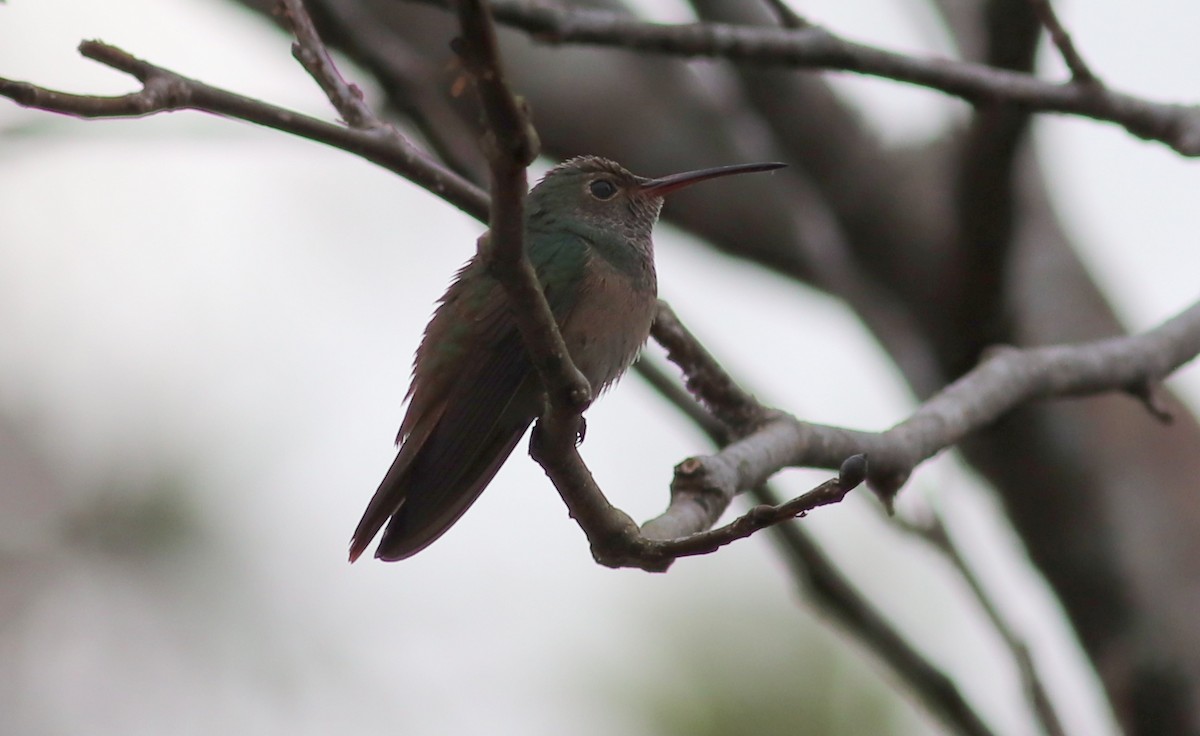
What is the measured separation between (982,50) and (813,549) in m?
2.11

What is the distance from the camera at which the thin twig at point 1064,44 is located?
14.3 feet

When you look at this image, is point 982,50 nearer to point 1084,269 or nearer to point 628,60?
point 1084,269

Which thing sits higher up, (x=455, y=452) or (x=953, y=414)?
(x=953, y=414)

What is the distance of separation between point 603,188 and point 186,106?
2.72 m

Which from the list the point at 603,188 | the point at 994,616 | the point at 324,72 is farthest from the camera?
the point at 603,188

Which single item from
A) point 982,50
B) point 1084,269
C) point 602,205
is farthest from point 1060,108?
point 1084,269

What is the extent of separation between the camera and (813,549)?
193 inches

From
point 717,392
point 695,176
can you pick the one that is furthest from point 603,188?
point 717,392

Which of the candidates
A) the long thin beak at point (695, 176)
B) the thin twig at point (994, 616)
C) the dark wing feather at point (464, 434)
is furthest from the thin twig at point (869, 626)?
the long thin beak at point (695, 176)

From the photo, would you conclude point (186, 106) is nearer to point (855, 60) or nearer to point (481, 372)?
point (481, 372)

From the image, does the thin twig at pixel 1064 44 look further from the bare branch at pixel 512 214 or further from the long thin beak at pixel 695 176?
the bare branch at pixel 512 214

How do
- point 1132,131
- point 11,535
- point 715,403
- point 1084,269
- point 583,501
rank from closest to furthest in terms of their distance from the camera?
point 583,501
point 715,403
point 1132,131
point 1084,269
point 11,535

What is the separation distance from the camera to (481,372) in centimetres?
418

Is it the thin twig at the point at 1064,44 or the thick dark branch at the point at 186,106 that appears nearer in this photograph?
the thick dark branch at the point at 186,106
